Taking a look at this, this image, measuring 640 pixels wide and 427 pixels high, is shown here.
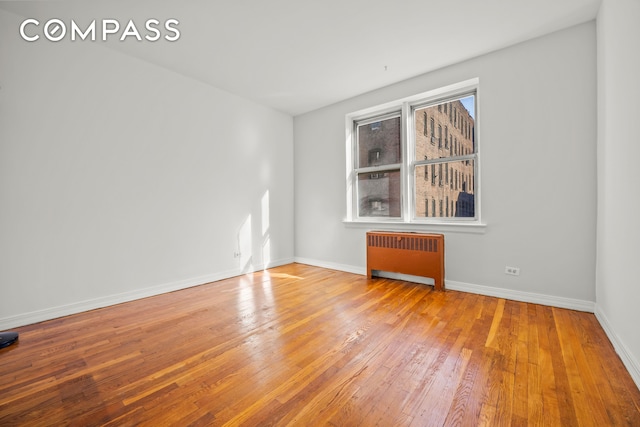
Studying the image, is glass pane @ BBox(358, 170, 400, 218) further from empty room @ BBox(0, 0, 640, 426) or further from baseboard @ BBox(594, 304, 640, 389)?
baseboard @ BBox(594, 304, 640, 389)

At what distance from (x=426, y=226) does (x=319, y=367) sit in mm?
2592

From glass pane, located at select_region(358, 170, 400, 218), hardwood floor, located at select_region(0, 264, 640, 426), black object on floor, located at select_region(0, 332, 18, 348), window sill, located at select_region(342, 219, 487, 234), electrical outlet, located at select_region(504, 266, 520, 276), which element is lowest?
hardwood floor, located at select_region(0, 264, 640, 426)

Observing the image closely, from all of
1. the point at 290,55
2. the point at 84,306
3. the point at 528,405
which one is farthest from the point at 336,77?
the point at 84,306

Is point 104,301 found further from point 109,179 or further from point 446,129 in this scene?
point 446,129

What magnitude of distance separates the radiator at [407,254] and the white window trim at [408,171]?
0.27 metres

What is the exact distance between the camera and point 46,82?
2627 millimetres

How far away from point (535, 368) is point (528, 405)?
449 millimetres

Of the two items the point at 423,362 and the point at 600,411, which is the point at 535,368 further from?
the point at 423,362

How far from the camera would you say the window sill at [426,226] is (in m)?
3.29

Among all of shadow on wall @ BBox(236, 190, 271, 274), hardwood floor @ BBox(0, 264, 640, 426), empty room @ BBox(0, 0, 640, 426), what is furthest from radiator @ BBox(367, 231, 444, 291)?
shadow on wall @ BBox(236, 190, 271, 274)

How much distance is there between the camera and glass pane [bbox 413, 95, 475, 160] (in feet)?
11.4

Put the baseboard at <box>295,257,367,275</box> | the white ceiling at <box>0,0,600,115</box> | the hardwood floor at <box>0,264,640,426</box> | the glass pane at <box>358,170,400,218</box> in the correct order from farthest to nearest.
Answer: the baseboard at <box>295,257,367,275</box>
the glass pane at <box>358,170,400,218</box>
the white ceiling at <box>0,0,600,115</box>
the hardwood floor at <box>0,264,640,426</box>

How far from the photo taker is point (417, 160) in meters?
3.92

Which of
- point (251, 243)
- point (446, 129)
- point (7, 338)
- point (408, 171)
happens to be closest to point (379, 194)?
point (408, 171)
